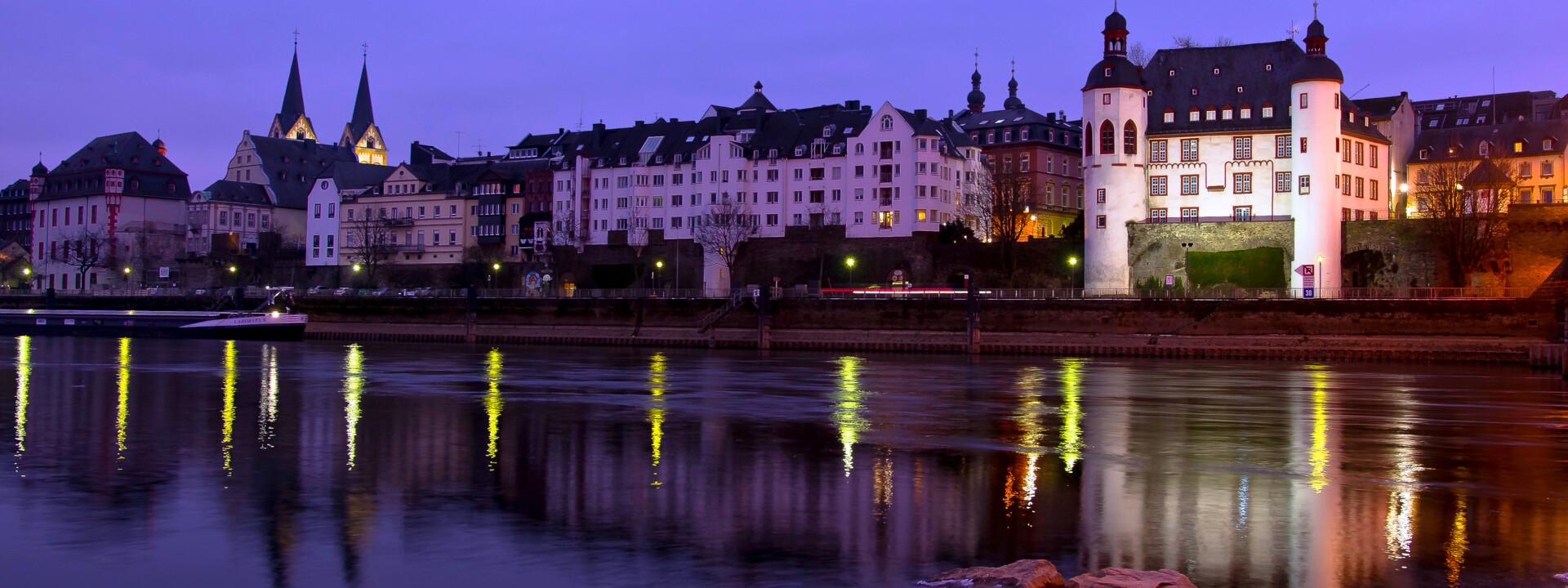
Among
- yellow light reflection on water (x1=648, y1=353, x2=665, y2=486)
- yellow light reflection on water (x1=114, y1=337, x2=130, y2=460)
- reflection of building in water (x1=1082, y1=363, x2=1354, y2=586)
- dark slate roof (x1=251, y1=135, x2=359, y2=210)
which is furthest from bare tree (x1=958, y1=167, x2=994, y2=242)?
dark slate roof (x1=251, y1=135, x2=359, y2=210)

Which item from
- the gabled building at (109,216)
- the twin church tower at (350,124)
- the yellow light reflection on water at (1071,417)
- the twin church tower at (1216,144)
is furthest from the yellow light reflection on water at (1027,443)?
the twin church tower at (350,124)

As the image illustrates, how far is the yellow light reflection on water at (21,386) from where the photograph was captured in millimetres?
24094

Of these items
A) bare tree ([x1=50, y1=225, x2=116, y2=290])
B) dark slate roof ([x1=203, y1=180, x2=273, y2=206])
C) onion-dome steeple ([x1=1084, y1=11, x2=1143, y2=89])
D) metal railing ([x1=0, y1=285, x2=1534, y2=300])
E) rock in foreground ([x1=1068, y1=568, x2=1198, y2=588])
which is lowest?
rock in foreground ([x1=1068, y1=568, x2=1198, y2=588])

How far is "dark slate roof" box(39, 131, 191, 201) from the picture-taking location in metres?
118

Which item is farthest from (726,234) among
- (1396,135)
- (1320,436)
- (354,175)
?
(1320,436)

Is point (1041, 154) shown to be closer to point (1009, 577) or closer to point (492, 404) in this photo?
point (492, 404)

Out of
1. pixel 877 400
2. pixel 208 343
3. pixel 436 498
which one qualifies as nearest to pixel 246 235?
pixel 208 343

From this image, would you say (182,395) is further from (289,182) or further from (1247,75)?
(289,182)

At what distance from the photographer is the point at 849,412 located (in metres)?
29.6

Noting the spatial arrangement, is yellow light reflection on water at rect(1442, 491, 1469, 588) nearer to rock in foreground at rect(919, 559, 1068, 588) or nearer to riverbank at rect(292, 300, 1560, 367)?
rock in foreground at rect(919, 559, 1068, 588)

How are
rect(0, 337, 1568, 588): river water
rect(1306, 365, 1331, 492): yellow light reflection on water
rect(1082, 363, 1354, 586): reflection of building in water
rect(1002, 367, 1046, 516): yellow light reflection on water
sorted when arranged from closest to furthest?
rect(0, 337, 1568, 588): river water, rect(1082, 363, 1354, 586): reflection of building in water, rect(1002, 367, 1046, 516): yellow light reflection on water, rect(1306, 365, 1331, 492): yellow light reflection on water

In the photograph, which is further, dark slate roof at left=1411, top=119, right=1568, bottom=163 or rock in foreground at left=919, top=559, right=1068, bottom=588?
dark slate roof at left=1411, top=119, right=1568, bottom=163

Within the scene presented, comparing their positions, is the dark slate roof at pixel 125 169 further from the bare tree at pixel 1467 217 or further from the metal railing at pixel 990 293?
the bare tree at pixel 1467 217

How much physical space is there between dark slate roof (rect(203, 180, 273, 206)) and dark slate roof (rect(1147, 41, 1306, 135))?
82.4 meters
